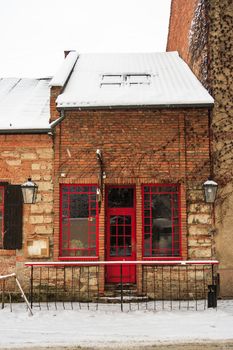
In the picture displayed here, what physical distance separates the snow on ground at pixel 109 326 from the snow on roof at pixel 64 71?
5825 mm

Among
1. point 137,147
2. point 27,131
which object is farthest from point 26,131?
point 137,147

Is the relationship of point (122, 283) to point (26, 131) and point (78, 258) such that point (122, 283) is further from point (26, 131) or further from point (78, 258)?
point (26, 131)

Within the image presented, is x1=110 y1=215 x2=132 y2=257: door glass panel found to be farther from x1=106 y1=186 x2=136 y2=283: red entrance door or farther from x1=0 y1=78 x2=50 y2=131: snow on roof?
x1=0 y1=78 x2=50 y2=131: snow on roof

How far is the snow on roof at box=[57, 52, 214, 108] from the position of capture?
11.1 m

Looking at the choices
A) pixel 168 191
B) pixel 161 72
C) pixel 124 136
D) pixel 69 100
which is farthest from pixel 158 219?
pixel 161 72

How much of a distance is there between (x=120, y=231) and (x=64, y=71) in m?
5.13

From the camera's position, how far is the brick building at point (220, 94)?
1085cm

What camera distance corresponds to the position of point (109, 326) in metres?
7.91

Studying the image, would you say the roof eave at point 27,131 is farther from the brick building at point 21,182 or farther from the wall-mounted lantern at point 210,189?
the wall-mounted lantern at point 210,189

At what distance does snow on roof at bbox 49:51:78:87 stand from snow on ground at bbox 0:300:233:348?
5825 mm

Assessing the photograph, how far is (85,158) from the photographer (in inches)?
441

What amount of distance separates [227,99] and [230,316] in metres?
5.52

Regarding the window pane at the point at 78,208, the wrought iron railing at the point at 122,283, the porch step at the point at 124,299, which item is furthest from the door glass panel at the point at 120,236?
the porch step at the point at 124,299

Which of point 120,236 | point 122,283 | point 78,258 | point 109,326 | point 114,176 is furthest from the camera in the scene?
point 120,236
